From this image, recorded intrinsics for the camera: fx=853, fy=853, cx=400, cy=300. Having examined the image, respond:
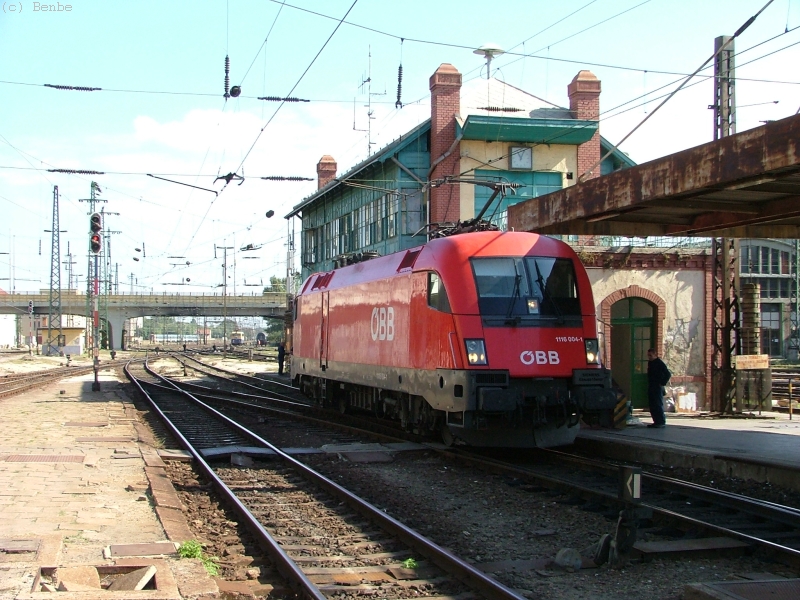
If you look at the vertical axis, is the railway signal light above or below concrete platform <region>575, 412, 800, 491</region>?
above

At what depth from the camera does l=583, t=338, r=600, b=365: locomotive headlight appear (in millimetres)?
12672

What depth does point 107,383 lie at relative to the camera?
33750 mm

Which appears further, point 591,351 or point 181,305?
point 181,305

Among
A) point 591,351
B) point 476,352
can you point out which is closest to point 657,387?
point 591,351

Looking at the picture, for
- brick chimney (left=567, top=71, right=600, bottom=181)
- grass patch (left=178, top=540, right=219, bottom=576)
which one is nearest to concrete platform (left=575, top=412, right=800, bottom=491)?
grass patch (left=178, top=540, right=219, bottom=576)

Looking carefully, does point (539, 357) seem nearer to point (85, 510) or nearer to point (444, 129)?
point (85, 510)

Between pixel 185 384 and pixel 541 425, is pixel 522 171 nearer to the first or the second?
pixel 185 384

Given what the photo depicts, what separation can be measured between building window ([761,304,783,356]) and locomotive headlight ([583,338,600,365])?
2010 inches

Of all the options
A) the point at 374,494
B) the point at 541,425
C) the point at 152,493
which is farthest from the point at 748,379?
the point at 152,493

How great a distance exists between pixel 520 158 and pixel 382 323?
598 inches

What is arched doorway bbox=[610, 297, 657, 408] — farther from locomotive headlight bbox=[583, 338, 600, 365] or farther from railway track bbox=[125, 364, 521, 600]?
railway track bbox=[125, 364, 521, 600]

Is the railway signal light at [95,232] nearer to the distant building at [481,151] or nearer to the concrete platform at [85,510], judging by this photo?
the concrete platform at [85,510]

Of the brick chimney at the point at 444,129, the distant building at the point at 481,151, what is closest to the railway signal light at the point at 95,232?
the distant building at the point at 481,151

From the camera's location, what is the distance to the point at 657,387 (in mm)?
15547
